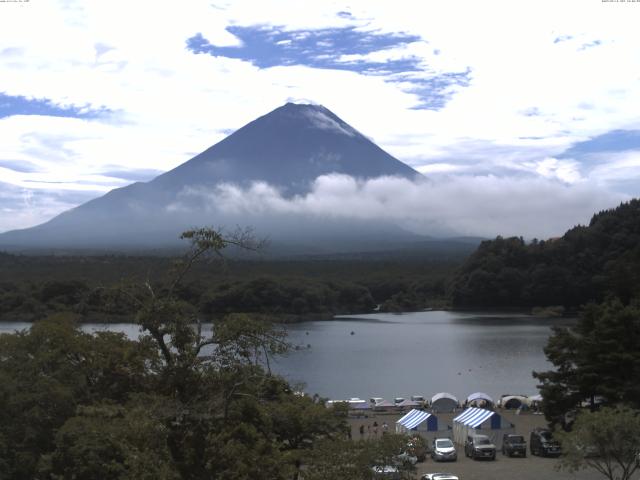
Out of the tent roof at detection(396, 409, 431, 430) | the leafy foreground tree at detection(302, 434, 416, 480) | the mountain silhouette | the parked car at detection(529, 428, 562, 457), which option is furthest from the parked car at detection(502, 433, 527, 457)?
the mountain silhouette

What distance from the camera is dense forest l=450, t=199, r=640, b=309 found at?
5984 cm

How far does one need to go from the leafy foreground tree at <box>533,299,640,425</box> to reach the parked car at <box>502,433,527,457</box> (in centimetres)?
86

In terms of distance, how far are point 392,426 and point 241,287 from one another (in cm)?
3667

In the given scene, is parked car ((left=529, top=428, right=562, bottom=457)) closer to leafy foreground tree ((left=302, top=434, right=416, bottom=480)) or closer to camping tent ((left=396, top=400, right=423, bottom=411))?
camping tent ((left=396, top=400, right=423, bottom=411))

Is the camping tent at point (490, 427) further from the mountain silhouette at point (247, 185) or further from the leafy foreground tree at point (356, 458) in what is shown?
the mountain silhouette at point (247, 185)

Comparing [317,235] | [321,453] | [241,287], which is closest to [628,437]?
[321,453]

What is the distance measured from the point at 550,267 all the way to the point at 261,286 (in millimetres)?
21096

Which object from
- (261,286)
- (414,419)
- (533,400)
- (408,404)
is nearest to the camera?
(414,419)

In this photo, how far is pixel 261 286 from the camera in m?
57.0

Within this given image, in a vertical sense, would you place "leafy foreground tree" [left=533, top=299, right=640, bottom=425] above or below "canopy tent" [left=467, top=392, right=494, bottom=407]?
above

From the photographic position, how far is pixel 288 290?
5888 cm

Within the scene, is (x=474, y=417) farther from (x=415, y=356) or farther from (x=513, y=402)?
(x=415, y=356)

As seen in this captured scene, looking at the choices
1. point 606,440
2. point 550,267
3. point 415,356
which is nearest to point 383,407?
point 606,440

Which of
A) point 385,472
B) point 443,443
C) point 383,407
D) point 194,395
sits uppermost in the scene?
point 194,395
